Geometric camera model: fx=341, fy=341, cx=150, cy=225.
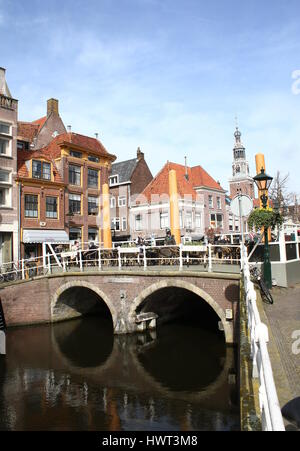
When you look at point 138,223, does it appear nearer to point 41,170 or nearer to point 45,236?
point 45,236

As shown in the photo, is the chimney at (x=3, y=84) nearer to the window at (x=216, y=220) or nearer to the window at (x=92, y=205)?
the window at (x=92, y=205)

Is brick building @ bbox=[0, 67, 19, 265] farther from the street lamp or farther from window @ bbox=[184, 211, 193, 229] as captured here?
the street lamp

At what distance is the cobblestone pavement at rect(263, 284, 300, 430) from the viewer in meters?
4.59

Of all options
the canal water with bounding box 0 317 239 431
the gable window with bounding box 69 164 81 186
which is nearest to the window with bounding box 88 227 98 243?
the gable window with bounding box 69 164 81 186

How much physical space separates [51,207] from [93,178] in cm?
547

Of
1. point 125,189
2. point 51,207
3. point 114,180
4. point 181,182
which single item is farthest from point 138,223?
point 51,207

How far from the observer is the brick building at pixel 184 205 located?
111 ft

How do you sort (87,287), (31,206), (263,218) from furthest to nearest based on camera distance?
1. (31,206)
2. (87,287)
3. (263,218)

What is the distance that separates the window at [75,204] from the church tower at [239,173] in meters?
36.5

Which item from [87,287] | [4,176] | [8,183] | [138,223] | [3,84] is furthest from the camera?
[138,223]

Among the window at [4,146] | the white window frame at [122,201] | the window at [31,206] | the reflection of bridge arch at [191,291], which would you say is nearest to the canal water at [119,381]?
the reflection of bridge arch at [191,291]

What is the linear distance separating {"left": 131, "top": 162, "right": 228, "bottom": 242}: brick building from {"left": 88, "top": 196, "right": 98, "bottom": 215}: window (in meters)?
6.36

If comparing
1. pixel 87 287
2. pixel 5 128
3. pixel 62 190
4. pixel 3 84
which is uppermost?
pixel 3 84

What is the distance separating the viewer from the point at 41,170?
2614 centimetres
